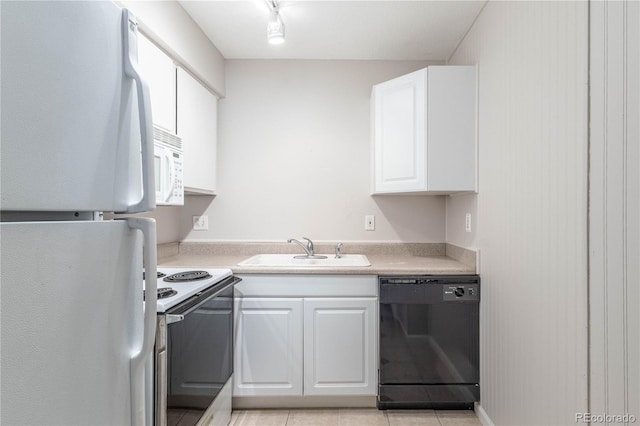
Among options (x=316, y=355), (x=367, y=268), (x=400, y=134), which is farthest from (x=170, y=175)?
(x=400, y=134)

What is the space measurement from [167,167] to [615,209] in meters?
1.86

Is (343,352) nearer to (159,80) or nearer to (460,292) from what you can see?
(460,292)

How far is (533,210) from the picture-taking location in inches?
55.9

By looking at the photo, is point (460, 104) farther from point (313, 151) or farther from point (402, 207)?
point (313, 151)

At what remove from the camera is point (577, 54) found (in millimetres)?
1155

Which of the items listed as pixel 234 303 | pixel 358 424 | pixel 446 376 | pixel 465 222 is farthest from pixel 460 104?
pixel 358 424

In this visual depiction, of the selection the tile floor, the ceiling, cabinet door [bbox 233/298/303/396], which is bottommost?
the tile floor

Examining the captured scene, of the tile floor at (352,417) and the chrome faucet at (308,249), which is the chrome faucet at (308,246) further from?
the tile floor at (352,417)

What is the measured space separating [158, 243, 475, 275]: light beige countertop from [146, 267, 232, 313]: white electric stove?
8.0 inches

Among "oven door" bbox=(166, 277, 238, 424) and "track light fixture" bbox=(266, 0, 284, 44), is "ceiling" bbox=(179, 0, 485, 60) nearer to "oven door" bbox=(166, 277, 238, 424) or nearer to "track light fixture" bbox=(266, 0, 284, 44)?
"track light fixture" bbox=(266, 0, 284, 44)

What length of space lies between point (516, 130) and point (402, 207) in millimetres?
1154

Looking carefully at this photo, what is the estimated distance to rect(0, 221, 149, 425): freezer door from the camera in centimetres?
49

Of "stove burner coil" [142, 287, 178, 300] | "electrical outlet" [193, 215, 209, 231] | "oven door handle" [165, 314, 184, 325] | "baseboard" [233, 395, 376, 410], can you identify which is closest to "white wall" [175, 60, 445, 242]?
"electrical outlet" [193, 215, 209, 231]

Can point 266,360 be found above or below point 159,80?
below
